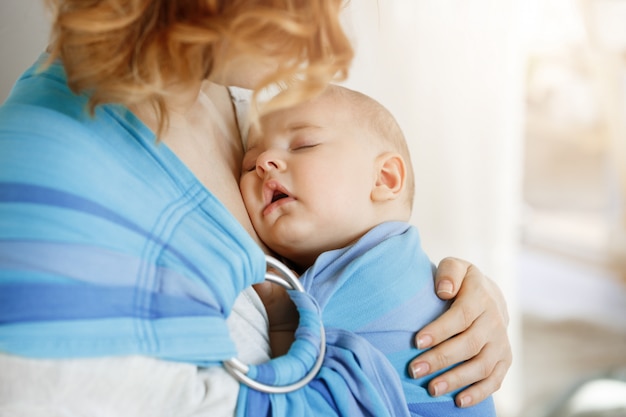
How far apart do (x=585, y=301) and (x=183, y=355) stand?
291 cm

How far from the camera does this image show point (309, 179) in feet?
3.14

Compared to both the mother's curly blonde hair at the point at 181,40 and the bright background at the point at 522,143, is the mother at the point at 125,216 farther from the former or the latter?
the bright background at the point at 522,143

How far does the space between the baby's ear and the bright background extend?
185 millimetres

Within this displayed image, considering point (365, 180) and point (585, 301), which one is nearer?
point (365, 180)

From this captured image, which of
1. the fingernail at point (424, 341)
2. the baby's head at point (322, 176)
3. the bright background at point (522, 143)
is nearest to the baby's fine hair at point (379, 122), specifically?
the baby's head at point (322, 176)

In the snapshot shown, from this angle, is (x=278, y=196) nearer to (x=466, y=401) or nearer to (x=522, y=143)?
(x=466, y=401)

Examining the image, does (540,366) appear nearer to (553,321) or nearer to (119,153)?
(553,321)

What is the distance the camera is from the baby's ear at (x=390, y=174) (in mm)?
1048

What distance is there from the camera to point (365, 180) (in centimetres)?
102

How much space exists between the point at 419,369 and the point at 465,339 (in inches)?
3.8

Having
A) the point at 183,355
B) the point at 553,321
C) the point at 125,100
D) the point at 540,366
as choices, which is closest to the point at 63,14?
the point at 125,100

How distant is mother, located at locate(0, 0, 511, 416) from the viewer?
668 millimetres

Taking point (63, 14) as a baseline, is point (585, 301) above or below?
below

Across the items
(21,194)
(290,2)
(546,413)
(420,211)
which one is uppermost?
(290,2)
